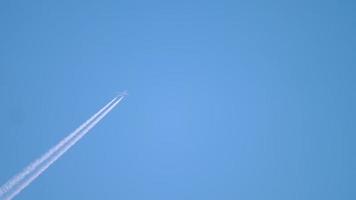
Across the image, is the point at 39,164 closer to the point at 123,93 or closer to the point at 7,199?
the point at 7,199

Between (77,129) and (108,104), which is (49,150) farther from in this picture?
(108,104)

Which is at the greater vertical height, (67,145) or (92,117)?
(92,117)

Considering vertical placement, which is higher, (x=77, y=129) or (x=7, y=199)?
(x=77, y=129)

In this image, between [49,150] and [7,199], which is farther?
[49,150]

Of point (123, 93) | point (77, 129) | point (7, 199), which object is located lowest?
point (7, 199)

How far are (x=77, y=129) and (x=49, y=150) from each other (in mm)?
1307

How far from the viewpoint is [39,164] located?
580 inches

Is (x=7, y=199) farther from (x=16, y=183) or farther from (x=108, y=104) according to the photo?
(x=108, y=104)

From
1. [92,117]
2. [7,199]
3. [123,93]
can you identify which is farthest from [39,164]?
[123,93]

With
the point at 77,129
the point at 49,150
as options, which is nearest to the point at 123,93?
the point at 77,129

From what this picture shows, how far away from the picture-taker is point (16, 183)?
46.5 feet

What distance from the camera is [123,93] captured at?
15141 mm

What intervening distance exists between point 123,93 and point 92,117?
1524 millimetres

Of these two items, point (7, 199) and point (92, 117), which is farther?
point (92, 117)
